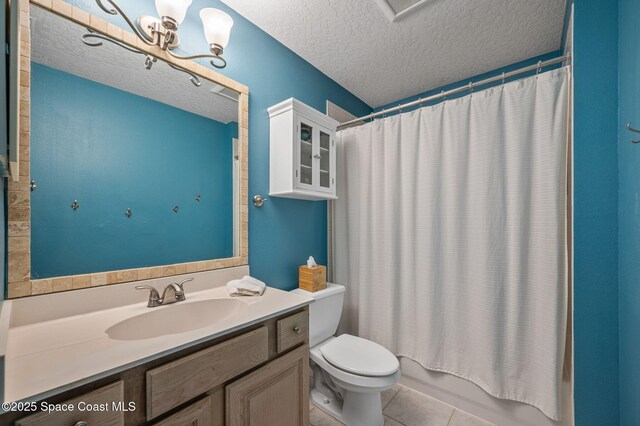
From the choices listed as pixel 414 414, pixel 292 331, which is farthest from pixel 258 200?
pixel 414 414

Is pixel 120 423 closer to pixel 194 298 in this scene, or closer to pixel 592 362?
pixel 194 298

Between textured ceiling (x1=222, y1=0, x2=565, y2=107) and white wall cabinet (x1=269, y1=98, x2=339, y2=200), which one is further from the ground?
textured ceiling (x1=222, y1=0, x2=565, y2=107)

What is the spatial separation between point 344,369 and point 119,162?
4.74 feet

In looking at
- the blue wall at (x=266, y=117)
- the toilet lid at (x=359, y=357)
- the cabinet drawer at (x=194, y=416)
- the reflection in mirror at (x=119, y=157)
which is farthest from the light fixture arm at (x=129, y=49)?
the toilet lid at (x=359, y=357)

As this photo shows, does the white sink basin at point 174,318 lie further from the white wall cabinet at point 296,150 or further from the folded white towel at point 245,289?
the white wall cabinet at point 296,150

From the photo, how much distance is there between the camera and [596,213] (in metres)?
1.16

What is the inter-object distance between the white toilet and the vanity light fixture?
1.48 meters

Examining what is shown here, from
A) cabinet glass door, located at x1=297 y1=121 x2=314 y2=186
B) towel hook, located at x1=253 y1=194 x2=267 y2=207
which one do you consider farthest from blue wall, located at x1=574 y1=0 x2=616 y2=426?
towel hook, located at x1=253 y1=194 x2=267 y2=207

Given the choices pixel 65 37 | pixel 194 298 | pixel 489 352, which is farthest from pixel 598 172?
pixel 65 37

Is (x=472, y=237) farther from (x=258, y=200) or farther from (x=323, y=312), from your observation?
(x=258, y=200)

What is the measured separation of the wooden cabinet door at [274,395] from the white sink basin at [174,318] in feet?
0.85

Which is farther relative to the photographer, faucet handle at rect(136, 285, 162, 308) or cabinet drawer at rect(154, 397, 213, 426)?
faucet handle at rect(136, 285, 162, 308)

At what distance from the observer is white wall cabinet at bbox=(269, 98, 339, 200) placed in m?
1.54

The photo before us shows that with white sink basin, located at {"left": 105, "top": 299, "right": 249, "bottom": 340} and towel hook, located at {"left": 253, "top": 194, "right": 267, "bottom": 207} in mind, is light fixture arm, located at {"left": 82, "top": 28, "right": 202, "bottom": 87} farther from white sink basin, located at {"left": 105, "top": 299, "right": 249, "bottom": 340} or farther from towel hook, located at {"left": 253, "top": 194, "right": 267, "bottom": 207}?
white sink basin, located at {"left": 105, "top": 299, "right": 249, "bottom": 340}
